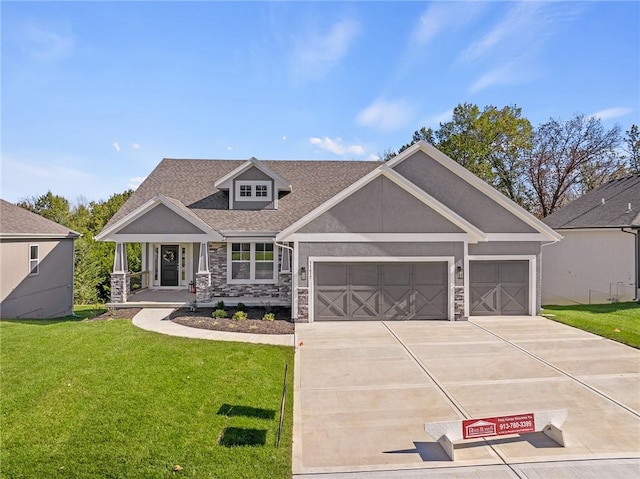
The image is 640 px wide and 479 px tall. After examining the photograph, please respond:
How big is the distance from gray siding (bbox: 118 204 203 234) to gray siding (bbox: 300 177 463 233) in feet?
17.0

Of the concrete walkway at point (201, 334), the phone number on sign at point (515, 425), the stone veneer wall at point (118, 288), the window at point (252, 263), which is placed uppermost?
the window at point (252, 263)

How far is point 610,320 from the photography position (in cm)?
1403

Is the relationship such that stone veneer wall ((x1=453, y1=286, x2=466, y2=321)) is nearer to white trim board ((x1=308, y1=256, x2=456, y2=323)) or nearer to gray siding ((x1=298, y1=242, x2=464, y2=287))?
white trim board ((x1=308, y1=256, x2=456, y2=323))

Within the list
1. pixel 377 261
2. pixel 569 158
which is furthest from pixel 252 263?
pixel 569 158

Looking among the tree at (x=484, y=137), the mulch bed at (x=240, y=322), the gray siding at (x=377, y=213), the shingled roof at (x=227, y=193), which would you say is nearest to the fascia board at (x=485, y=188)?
the gray siding at (x=377, y=213)

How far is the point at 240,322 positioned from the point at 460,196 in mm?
10127

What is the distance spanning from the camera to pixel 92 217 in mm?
34344

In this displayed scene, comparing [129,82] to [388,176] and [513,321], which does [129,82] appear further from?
[513,321]

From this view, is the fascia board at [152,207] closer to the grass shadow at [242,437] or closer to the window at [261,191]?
the window at [261,191]

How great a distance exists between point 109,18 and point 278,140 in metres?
13.8

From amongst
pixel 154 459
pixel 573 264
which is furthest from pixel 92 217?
pixel 573 264

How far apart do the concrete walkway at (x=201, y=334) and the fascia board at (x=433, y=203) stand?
662cm

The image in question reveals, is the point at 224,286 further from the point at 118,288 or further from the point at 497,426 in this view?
the point at 497,426

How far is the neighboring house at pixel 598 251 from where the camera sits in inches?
716
